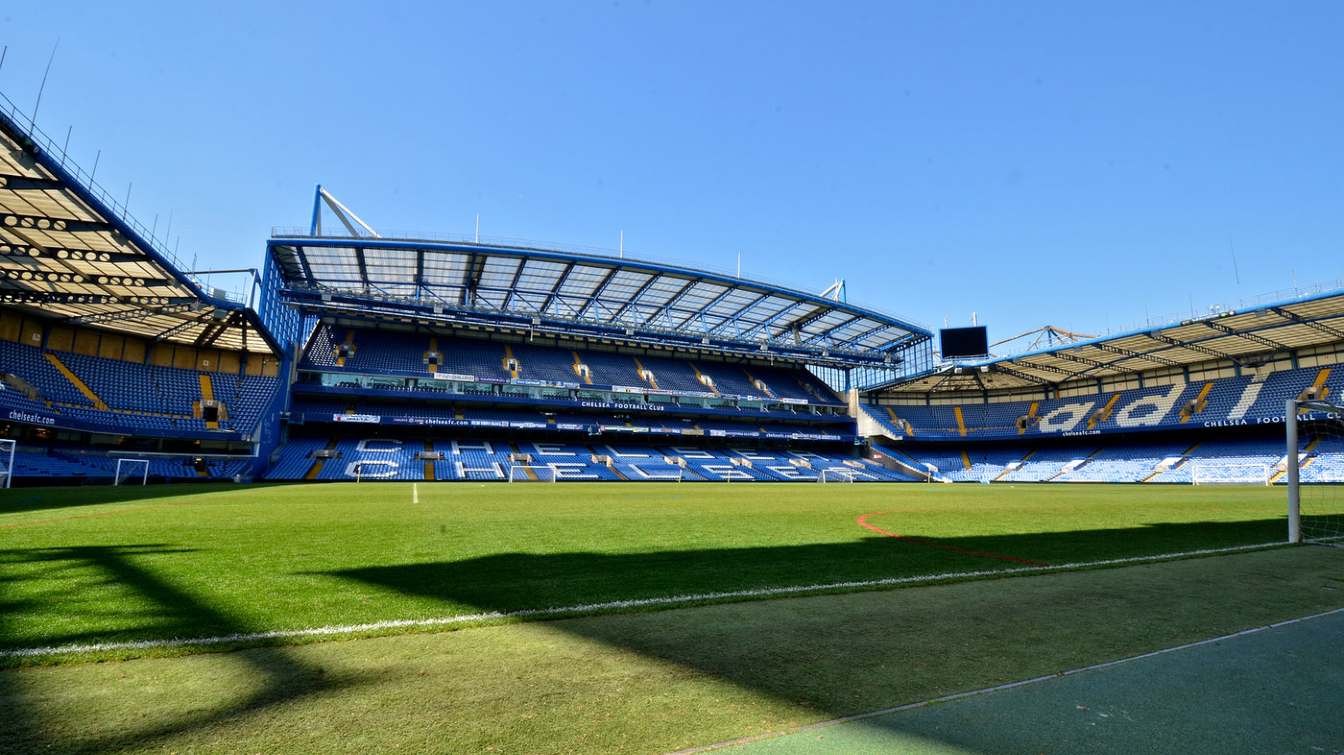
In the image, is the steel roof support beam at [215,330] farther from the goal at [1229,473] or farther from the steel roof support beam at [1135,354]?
the goal at [1229,473]

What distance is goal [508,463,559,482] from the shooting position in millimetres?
39188

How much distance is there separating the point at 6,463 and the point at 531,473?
25.1m

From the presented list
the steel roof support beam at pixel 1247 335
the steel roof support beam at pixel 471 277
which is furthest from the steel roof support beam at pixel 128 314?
the steel roof support beam at pixel 1247 335

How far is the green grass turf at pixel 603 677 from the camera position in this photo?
2598mm

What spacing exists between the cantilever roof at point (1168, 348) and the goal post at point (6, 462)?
62610 mm

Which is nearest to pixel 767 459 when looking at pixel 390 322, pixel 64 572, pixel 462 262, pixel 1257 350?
pixel 462 262

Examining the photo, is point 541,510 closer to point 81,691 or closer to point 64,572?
point 64,572

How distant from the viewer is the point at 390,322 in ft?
166

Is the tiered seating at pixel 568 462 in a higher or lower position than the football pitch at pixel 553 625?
lower

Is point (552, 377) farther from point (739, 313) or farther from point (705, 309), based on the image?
point (739, 313)

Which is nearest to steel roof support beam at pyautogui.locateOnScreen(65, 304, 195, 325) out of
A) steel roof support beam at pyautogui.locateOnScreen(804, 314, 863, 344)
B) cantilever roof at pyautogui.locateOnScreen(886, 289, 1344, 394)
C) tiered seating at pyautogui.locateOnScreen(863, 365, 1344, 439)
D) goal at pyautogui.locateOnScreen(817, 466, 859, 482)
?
goal at pyautogui.locateOnScreen(817, 466, 859, 482)

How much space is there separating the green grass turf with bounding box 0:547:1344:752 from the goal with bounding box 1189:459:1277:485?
4622 centimetres

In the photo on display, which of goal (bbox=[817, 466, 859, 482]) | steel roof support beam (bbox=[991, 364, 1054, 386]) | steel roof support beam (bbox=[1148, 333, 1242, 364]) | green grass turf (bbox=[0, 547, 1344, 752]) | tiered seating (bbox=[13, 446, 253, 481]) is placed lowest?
goal (bbox=[817, 466, 859, 482])

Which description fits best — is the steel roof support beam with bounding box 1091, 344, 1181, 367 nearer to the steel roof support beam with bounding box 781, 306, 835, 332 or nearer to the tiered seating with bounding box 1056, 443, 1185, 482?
the tiered seating with bounding box 1056, 443, 1185, 482
